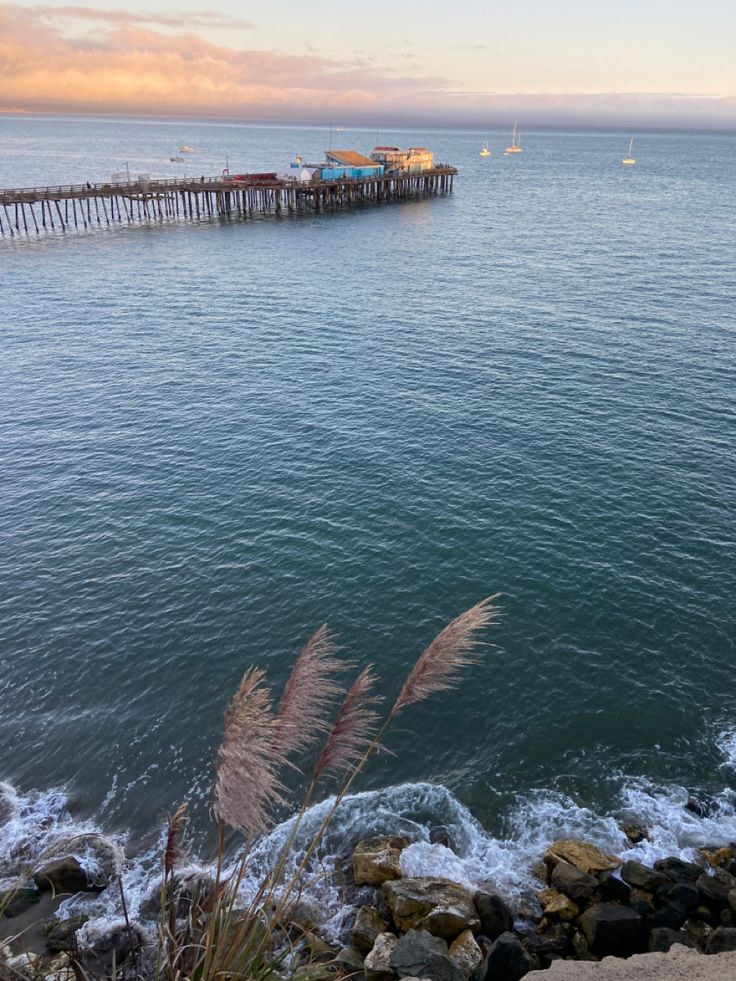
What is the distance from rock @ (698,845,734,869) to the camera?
2020 cm

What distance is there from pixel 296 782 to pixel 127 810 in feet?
17.3

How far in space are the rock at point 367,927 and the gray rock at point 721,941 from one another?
25.3ft

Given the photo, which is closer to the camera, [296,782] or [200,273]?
[296,782]

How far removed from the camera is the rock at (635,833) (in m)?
21.2

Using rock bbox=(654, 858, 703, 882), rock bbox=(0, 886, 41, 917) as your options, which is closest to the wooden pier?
rock bbox=(0, 886, 41, 917)

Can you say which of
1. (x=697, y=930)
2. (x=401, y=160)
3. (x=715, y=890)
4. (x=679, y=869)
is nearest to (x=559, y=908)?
(x=697, y=930)

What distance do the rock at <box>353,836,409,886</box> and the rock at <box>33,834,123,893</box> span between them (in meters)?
6.82

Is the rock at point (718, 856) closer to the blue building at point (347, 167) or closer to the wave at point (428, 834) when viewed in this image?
the wave at point (428, 834)

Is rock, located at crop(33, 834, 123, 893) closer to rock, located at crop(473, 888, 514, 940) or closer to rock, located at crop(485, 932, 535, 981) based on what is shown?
rock, located at crop(473, 888, 514, 940)

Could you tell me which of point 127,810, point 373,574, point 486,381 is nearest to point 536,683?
point 373,574

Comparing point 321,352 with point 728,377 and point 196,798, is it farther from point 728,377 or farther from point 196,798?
point 196,798

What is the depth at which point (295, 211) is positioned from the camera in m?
127

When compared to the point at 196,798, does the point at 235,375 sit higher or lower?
higher

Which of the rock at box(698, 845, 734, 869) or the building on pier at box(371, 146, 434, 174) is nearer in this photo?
the rock at box(698, 845, 734, 869)
